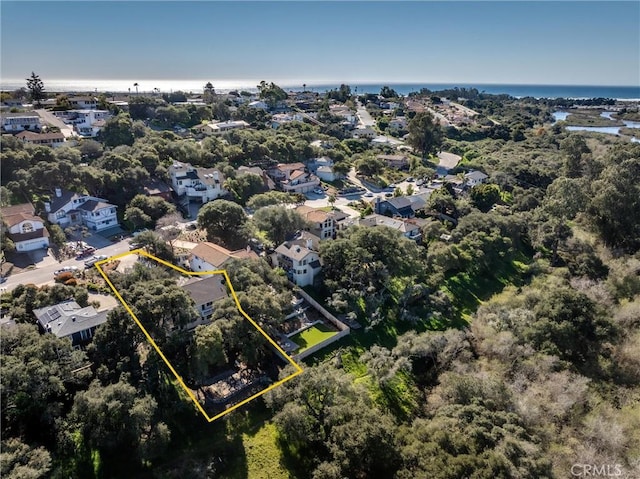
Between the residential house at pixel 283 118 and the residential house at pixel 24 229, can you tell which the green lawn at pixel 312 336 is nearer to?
the residential house at pixel 24 229

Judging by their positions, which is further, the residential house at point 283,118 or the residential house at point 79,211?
the residential house at point 283,118

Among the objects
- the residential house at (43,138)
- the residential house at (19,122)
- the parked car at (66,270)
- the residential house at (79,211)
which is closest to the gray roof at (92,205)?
the residential house at (79,211)

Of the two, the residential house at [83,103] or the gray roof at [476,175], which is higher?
the residential house at [83,103]

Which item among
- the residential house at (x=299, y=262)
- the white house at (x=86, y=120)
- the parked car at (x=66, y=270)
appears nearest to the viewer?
the parked car at (x=66, y=270)

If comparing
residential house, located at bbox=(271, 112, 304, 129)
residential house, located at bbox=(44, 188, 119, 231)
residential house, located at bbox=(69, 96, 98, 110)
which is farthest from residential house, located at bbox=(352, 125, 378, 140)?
residential house, located at bbox=(44, 188, 119, 231)

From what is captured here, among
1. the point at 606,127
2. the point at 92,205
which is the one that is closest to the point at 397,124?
the point at 606,127

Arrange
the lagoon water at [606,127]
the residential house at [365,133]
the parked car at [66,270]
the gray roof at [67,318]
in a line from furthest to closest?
the lagoon water at [606,127], the residential house at [365,133], the parked car at [66,270], the gray roof at [67,318]

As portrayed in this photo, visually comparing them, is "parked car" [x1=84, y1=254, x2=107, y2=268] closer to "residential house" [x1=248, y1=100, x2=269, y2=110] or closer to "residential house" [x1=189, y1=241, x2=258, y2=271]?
"residential house" [x1=189, y1=241, x2=258, y2=271]

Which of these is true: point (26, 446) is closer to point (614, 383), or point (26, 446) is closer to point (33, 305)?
point (33, 305)
